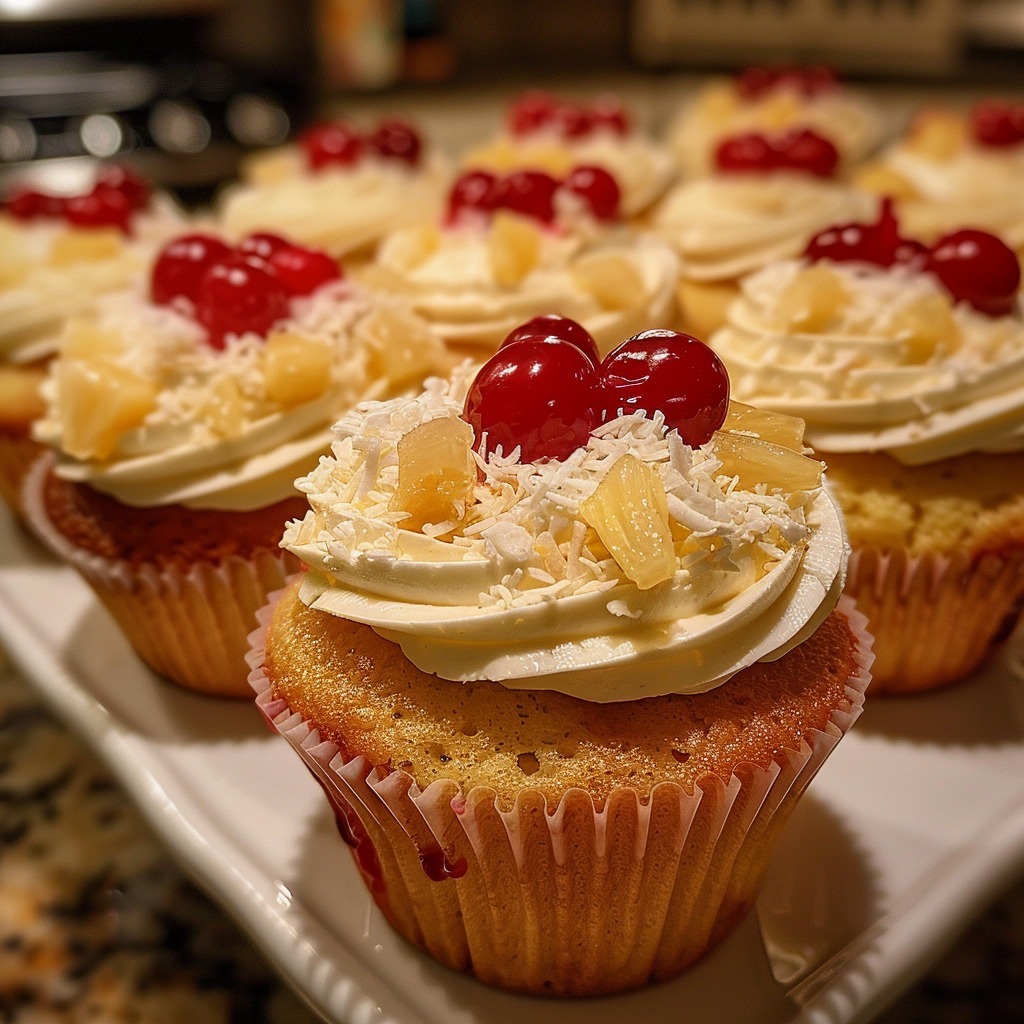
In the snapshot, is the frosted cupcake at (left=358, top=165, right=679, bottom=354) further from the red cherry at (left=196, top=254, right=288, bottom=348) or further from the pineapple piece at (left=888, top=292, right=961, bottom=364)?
the pineapple piece at (left=888, top=292, right=961, bottom=364)

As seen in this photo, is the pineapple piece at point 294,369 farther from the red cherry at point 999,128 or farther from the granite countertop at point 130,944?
the red cherry at point 999,128

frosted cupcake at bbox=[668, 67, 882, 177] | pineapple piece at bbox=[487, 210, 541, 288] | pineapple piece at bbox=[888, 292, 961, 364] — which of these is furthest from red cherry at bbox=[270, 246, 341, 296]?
frosted cupcake at bbox=[668, 67, 882, 177]

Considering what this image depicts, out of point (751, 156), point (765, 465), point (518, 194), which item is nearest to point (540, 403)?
point (765, 465)

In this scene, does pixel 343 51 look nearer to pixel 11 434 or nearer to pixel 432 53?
pixel 432 53

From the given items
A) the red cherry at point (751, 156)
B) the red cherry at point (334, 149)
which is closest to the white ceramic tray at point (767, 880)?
the red cherry at point (751, 156)

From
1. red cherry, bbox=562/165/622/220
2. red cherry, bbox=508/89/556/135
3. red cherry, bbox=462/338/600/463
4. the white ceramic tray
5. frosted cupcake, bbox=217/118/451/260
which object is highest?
red cherry, bbox=462/338/600/463

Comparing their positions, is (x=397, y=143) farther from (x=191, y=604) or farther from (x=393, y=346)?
(x=191, y=604)
